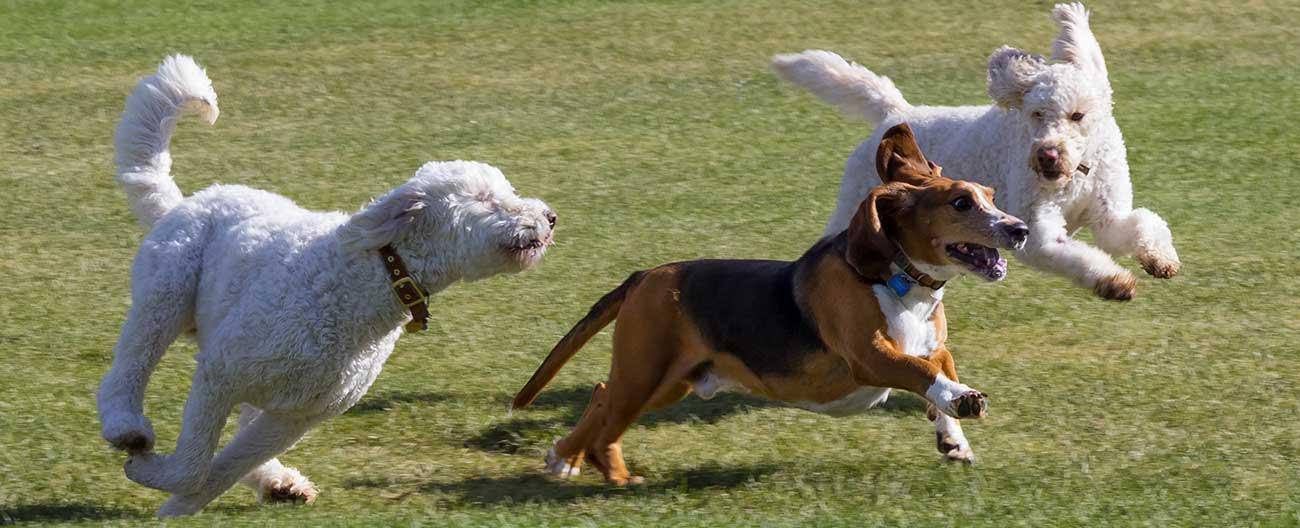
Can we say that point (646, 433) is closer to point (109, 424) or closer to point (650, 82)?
point (109, 424)

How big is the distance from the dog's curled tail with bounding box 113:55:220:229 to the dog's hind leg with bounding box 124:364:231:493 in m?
0.89

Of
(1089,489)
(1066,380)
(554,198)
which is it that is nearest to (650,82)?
(554,198)

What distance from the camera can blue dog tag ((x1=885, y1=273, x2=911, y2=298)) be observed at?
510 centimetres

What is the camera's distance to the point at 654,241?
29.2 feet

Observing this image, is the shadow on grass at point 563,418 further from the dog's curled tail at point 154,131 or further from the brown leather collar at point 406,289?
the dog's curled tail at point 154,131

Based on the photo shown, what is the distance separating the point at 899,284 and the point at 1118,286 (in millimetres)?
1582

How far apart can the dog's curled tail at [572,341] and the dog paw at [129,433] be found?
1181mm

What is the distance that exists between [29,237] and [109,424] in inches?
168

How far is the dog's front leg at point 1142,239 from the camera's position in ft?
22.5

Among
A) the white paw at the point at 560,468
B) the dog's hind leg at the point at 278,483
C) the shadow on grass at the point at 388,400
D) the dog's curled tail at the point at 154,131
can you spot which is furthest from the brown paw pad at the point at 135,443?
the shadow on grass at the point at 388,400

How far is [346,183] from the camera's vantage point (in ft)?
33.0

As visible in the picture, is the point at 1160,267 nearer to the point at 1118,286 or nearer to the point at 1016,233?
the point at 1118,286

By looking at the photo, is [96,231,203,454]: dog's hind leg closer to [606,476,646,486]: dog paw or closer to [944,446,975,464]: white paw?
[606,476,646,486]: dog paw

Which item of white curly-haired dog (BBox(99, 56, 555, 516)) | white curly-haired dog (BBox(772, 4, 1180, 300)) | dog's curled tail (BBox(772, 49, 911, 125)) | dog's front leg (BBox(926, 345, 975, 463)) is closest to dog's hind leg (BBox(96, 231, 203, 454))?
white curly-haired dog (BBox(99, 56, 555, 516))
